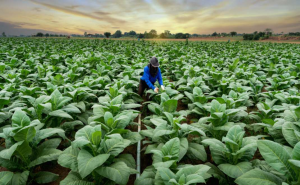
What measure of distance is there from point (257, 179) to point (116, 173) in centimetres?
160

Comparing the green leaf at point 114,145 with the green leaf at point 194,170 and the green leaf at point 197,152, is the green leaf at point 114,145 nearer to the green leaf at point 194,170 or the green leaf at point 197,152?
the green leaf at point 194,170

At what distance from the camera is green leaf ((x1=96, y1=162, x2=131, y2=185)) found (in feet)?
6.69

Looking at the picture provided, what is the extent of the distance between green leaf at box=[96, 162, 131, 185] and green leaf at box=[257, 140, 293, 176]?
1.60 meters

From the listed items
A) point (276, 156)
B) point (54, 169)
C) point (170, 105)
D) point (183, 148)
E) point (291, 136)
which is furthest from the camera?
point (170, 105)

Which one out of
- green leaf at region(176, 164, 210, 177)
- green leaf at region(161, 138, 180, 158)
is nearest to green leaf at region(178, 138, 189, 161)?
green leaf at region(161, 138, 180, 158)

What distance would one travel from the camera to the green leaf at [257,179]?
1793 millimetres

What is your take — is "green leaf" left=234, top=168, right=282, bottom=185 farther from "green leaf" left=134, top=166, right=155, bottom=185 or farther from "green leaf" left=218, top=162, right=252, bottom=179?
"green leaf" left=134, top=166, right=155, bottom=185

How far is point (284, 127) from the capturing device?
2.45 meters

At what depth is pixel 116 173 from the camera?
81.9 inches

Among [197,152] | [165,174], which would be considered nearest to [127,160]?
[165,174]

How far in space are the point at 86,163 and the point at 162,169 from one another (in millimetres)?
860

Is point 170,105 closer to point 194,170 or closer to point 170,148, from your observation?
point 170,148

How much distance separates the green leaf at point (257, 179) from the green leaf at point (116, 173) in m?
1.29

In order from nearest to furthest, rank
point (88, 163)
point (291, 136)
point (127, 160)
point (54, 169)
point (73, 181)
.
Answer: point (88, 163) → point (73, 181) → point (291, 136) → point (127, 160) → point (54, 169)
